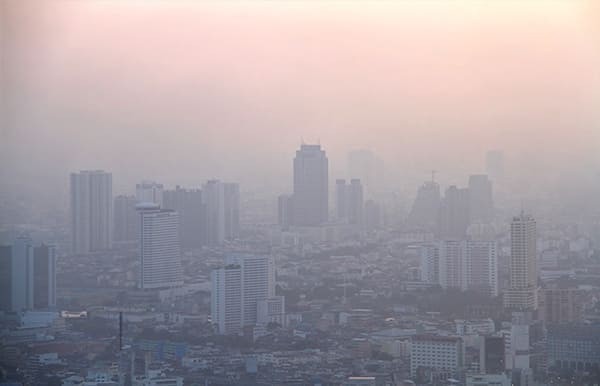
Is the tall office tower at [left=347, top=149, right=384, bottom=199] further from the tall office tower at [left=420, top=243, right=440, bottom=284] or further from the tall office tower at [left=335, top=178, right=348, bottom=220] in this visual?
the tall office tower at [left=420, top=243, right=440, bottom=284]

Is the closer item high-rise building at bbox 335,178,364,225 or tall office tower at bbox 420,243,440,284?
tall office tower at bbox 420,243,440,284

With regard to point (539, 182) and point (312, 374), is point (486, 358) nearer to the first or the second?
point (312, 374)

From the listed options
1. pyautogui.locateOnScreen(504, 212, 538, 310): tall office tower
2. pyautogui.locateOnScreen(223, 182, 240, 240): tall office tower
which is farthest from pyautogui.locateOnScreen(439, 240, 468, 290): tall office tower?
pyautogui.locateOnScreen(223, 182, 240, 240): tall office tower

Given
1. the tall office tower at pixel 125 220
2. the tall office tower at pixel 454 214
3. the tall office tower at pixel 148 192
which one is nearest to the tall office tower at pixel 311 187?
the tall office tower at pixel 454 214

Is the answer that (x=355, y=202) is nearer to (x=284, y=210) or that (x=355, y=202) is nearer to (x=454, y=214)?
(x=284, y=210)

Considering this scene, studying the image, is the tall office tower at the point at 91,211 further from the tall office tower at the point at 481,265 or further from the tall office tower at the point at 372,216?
the tall office tower at the point at 481,265
